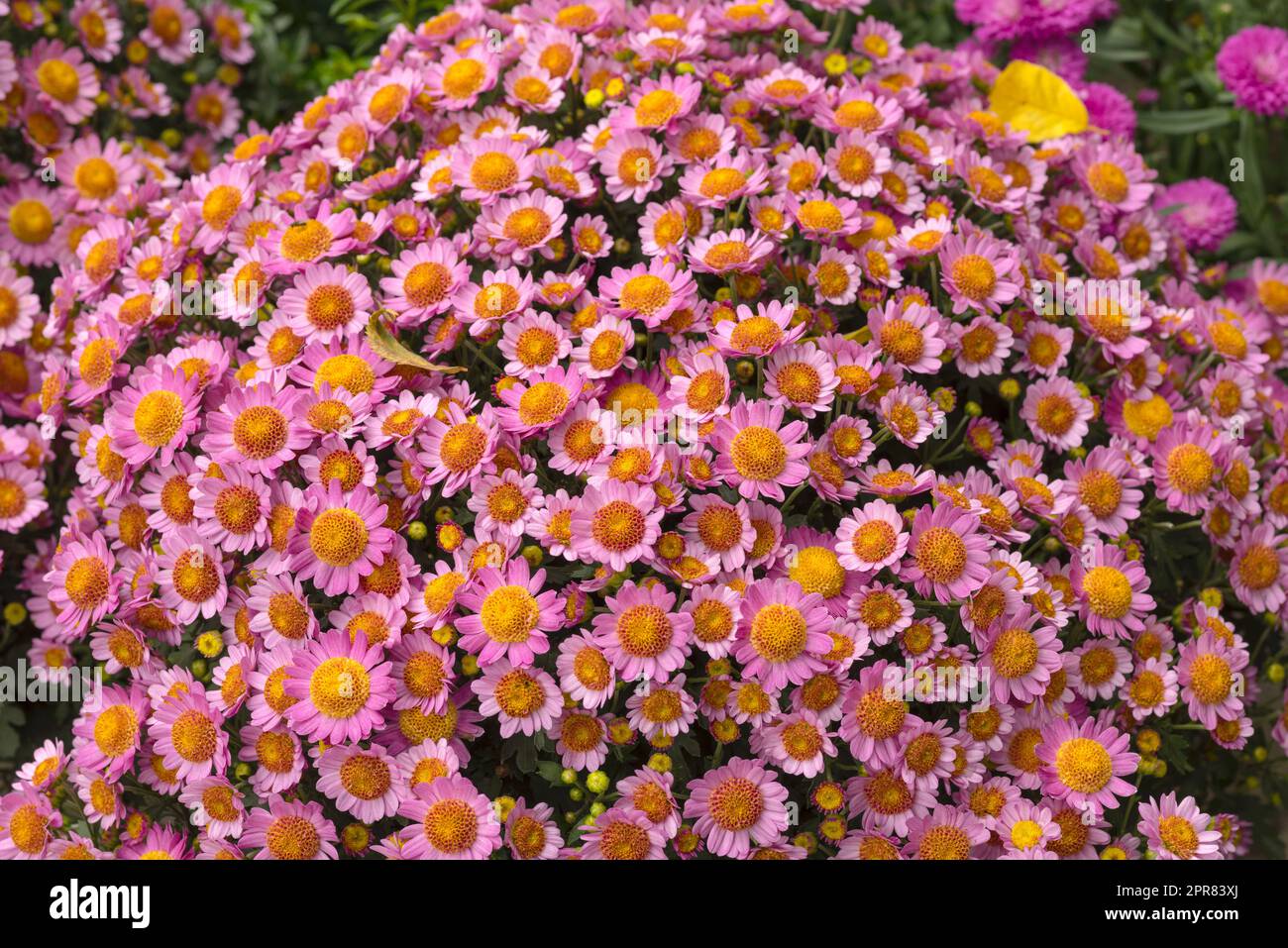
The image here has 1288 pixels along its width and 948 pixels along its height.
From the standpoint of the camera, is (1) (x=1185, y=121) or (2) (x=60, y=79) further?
(1) (x=1185, y=121)

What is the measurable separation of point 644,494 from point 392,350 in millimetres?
524

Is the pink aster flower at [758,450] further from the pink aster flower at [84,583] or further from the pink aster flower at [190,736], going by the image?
the pink aster flower at [84,583]

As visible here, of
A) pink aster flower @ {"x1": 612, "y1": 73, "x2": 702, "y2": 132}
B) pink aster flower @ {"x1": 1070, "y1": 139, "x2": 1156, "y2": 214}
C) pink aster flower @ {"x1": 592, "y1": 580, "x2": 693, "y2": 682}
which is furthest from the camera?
pink aster flower @ {"x1": 1070, "y1": 139, "x2": 1156, "y2": 214}

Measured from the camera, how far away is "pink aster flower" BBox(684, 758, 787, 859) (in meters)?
1.74

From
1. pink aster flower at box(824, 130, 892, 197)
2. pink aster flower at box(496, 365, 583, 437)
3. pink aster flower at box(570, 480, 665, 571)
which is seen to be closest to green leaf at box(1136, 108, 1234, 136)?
pink aster flower at box(824, 130, 892, 197)

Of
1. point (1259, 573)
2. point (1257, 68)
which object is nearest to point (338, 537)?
point (1259, 573)

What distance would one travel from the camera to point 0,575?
8.23ft

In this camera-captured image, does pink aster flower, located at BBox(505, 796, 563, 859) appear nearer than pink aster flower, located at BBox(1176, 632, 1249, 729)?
Yes

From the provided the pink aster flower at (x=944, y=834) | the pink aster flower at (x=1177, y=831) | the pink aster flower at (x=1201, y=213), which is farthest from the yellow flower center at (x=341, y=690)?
the pink aster flower at (x=1201, y=213)

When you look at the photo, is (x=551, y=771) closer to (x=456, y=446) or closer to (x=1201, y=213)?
(x=456, y=446)

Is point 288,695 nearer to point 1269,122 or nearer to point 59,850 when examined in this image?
point 59,850

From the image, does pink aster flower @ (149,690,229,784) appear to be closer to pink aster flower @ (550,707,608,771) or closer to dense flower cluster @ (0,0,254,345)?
pink aster flower @ (550,707,608,771)

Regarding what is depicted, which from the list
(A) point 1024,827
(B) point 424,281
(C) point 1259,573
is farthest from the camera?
(C) point 1259,573

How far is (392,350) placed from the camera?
1963mm
